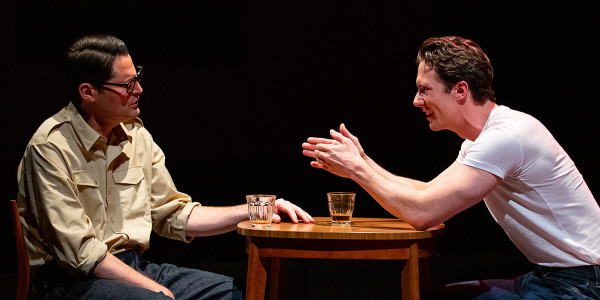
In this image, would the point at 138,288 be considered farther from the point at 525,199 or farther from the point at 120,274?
the point at 525,199

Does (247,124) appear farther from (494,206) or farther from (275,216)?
(494,206)

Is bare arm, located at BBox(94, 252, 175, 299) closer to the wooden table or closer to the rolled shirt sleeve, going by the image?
the rolled shirt sleeve

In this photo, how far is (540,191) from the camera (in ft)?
6.51

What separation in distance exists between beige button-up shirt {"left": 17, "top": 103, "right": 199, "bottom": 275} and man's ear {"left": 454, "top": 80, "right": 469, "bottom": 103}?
1.08 metres

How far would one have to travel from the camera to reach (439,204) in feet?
6.48

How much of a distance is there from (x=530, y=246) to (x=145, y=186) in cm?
134

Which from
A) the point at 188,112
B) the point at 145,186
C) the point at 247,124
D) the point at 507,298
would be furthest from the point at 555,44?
the point at 145,186

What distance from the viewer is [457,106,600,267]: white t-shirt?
194 centimetres

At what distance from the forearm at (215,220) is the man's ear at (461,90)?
2.86 feet

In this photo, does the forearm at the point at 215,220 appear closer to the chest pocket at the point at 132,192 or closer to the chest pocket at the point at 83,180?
the chest pocket at the point at 132,192

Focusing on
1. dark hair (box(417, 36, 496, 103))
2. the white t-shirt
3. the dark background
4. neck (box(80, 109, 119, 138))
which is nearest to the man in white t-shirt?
the white t-shirt

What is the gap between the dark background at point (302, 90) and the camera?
3.65m

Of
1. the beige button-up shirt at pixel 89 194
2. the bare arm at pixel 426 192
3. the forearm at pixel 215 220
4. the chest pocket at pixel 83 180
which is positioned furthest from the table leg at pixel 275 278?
the chest pocket at pixel 83 180

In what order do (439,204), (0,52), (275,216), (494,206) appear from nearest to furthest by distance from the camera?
(439,204) < (494,206) < (275,216) < (0,52)
